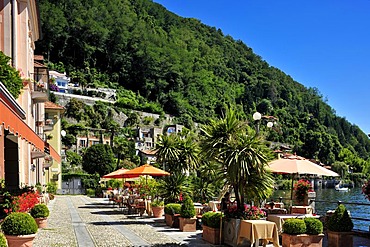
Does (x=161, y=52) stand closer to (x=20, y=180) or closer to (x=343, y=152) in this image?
(x=343, y=152)

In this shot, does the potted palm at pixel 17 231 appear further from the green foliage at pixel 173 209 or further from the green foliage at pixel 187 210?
the green foliage at pixel 173 209

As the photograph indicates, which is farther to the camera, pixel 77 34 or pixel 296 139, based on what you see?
pixel 296 139

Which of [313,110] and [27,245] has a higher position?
[313,110]

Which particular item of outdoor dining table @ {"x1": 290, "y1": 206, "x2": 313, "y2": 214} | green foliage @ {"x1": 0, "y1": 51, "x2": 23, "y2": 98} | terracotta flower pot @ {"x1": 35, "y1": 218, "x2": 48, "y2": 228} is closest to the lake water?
outdoor dining table @ {"x1": 290, "y1": 206, "x2": 313, "y2": 214}

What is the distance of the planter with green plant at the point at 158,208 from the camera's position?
19953 millimetres

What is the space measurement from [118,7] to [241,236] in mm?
146038

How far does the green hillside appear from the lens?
12562 centimetres

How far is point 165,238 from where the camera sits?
13.3 metres

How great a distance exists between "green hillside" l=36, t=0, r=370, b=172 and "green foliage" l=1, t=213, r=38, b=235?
9524 cm

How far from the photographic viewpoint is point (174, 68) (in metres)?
139

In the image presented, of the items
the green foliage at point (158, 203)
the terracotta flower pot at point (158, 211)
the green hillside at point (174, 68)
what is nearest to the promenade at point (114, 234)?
the terracotta flower pot at point (158, 211)

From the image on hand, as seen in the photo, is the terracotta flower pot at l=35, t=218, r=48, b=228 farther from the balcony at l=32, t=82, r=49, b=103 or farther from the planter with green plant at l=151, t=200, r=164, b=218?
the balcony at l=32, t=82, r=49, b=103

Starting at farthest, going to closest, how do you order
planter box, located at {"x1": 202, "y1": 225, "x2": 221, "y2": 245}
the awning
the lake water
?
1. the lake water
2. planter box, located at {"x1": 202, "y1": 225, "x2": 221, "y2": 245}
3. the awning

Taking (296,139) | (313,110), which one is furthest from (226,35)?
(296,139)
